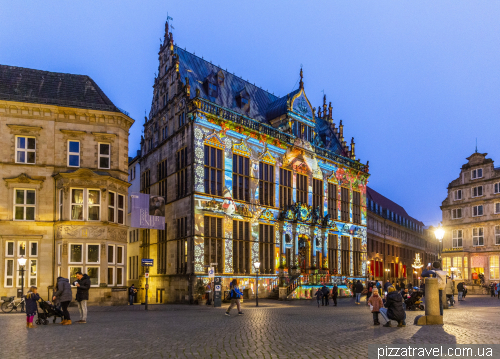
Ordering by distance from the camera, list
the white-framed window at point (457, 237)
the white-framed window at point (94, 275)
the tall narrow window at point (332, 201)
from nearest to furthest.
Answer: the white-framed window at point (94, 275), the tall narrow window at point (332, 201), the white-framed window at point (457, 237)

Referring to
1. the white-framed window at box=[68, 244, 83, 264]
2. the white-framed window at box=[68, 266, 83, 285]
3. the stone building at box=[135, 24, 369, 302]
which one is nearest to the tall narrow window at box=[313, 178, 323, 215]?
the stone building at box=[135, 24, 369, 302]

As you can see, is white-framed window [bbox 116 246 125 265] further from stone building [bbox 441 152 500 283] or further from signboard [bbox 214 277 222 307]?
stone building [bbox 441 152 500 283]

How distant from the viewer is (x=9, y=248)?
32.0 m

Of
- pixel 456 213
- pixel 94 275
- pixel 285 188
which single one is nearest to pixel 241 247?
pixel 285 188

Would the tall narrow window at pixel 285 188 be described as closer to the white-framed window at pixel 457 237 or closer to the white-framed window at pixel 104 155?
the white-framed window at pixel 104 155

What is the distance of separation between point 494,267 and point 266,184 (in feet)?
122

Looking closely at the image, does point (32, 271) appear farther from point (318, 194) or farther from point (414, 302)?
point (318, 194)

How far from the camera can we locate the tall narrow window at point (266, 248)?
4256cm

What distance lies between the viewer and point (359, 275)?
177 ft

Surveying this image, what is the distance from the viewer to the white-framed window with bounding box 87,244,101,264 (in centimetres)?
3234

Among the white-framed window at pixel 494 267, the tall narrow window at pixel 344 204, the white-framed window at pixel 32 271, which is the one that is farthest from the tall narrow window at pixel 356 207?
the white-framed window at pixel 32 271

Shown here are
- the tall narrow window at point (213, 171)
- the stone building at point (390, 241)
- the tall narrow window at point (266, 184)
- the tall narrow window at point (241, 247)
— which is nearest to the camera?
the tall narrow window at point (213, 171)

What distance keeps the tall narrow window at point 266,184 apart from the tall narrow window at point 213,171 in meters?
4.72

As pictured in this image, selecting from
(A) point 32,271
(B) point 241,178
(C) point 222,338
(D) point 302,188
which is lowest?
(C) point 222,338
